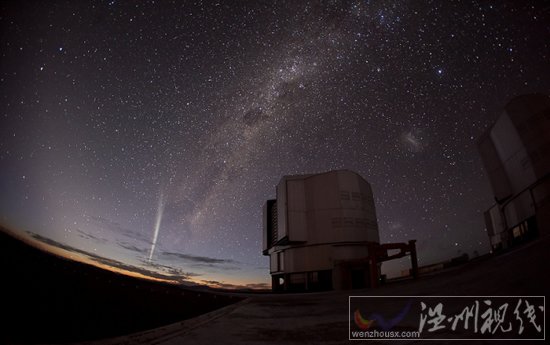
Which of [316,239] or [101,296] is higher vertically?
[316,239]

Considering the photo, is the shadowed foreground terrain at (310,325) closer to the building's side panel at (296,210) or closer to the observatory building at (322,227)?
the observatory building at (322,227)

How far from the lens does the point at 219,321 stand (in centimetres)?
561

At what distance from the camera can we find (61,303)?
5.04 m

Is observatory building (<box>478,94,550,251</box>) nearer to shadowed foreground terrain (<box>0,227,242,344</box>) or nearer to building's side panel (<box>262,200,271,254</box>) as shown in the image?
shadowed foreground terrain (<box>0,227,242,344</box>)

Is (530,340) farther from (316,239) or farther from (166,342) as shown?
(316,239)

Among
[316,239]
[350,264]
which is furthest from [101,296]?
[316,239]

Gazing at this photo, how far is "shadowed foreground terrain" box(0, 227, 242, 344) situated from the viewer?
3.86 metres

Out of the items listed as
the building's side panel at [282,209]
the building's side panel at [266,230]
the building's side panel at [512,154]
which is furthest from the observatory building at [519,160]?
the building's side panel at [266,230]

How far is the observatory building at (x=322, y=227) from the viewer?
1132 inches

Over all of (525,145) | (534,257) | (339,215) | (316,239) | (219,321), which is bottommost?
(219,321)

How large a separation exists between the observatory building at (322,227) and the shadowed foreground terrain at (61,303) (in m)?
23.4

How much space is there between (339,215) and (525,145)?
17936 mm

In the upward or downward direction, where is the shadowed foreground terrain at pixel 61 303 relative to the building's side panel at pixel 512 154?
downward

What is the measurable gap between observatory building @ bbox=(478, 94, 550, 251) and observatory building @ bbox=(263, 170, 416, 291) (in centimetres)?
1330
